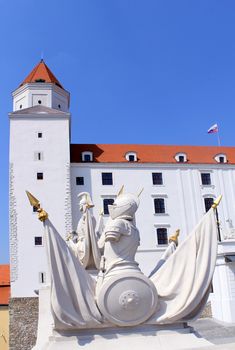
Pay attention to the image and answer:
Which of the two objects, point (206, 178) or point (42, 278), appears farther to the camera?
point (206, 178)

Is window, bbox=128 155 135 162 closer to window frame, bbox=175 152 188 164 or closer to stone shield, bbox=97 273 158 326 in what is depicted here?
window frame, bbox=175 152 188 164

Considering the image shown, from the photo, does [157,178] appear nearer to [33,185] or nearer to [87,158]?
[87,158]

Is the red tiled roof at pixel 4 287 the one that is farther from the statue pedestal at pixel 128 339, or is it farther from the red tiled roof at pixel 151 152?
the statue pedestal at pixel 128 339

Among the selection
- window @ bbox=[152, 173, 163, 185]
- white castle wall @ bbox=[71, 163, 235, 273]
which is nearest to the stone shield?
white castle wall @ bbox=[71, 163, 235, 273]

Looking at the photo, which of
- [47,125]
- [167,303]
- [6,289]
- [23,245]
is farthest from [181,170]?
[167,303]

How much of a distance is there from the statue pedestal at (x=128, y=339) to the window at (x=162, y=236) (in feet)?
80.9

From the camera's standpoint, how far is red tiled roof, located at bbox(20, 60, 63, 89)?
33.4 m

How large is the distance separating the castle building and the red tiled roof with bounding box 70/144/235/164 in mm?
84

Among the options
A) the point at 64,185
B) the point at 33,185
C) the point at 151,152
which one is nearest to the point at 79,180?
the point at 64,185

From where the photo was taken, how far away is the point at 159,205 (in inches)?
1212

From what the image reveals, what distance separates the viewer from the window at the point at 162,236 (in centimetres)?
2970

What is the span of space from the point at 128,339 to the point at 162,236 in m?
25.3

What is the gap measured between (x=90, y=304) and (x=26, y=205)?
78.5ft

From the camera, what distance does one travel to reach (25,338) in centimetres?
2562
